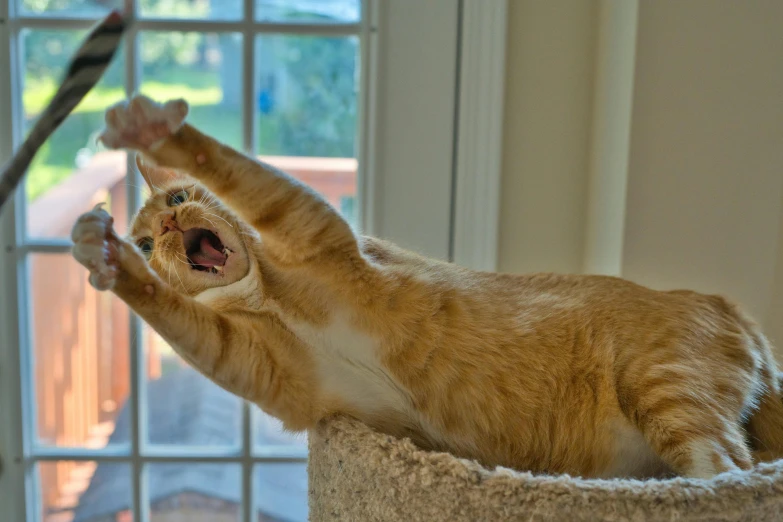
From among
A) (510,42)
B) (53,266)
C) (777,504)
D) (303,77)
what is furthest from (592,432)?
(53,266)

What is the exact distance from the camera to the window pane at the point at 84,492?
5.15ft

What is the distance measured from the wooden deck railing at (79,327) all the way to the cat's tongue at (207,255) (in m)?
0.45

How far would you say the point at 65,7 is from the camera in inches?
55.5

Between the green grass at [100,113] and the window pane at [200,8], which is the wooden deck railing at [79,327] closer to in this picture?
the green grass at [100,113]

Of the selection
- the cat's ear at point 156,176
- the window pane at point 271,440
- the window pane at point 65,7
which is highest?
the window pane at point 65,7

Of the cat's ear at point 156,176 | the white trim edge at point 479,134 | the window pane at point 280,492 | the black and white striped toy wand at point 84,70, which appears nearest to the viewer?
the black and white striped toy wand at point 84,70

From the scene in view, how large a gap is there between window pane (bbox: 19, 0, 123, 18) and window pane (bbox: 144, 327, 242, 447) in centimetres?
68

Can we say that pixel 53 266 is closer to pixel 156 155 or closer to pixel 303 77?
pixel 303 77

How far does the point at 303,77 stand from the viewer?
4.82ft

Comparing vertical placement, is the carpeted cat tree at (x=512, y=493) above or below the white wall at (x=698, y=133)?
below

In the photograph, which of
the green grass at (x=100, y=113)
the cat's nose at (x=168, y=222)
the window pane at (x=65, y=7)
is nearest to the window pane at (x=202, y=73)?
the green grass at (x=100, y=113)

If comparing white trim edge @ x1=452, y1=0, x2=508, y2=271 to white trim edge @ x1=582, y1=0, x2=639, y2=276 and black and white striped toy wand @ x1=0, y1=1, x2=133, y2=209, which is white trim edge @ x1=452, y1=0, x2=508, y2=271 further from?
black and white striped toy wand @ x1=0, y1=1, x2=133, y2=209

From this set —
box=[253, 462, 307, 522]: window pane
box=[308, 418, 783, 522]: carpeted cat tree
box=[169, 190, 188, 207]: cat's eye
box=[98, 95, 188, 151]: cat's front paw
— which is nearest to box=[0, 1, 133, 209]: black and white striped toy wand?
box=[98, 95, 188, 151]: cat's front paw

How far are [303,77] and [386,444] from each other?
888 millimetres
